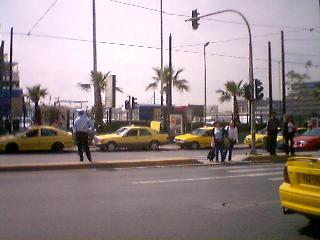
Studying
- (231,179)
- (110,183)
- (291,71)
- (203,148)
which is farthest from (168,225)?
(291,71)

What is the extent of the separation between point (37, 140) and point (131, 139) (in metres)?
5.45

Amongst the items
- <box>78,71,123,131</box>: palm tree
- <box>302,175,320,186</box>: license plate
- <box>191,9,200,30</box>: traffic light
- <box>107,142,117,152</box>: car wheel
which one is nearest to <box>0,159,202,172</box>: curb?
<box>191,9,200,30</box>: traffic light

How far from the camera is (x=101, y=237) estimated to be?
264 inches

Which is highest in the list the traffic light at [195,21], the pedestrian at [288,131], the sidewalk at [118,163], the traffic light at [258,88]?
the traffic light at [195,21]

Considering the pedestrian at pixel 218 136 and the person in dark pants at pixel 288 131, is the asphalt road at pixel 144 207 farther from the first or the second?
the person in dark pants at pixel 288 131

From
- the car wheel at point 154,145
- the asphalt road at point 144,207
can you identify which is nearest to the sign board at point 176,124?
the car wheel at point 154,145

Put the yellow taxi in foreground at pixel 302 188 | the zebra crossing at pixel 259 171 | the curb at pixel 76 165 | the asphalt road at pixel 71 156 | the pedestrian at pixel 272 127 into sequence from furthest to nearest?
1. the asphalt road at pixel 71 156
2. the pedestrian at pixel 272 127
3. the curb at pixel 76 165
4. the zebra crossing at pixel 259 171
5. the yellow taxi in foreground at pixel 302 188

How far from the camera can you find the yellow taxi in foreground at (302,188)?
6.83 m

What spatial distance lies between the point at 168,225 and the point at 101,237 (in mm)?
1213

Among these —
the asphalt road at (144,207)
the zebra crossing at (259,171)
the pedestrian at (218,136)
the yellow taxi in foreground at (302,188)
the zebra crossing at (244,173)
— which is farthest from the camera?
the pedestrian at (218,136)

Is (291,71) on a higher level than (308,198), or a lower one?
higher

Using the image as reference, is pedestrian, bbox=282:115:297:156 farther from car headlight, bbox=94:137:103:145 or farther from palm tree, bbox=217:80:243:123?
palm tree, bbox=217:80:243:123

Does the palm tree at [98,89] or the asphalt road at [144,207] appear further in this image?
the palm tree at [98,89]

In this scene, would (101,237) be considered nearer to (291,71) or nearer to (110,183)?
(110,183)
